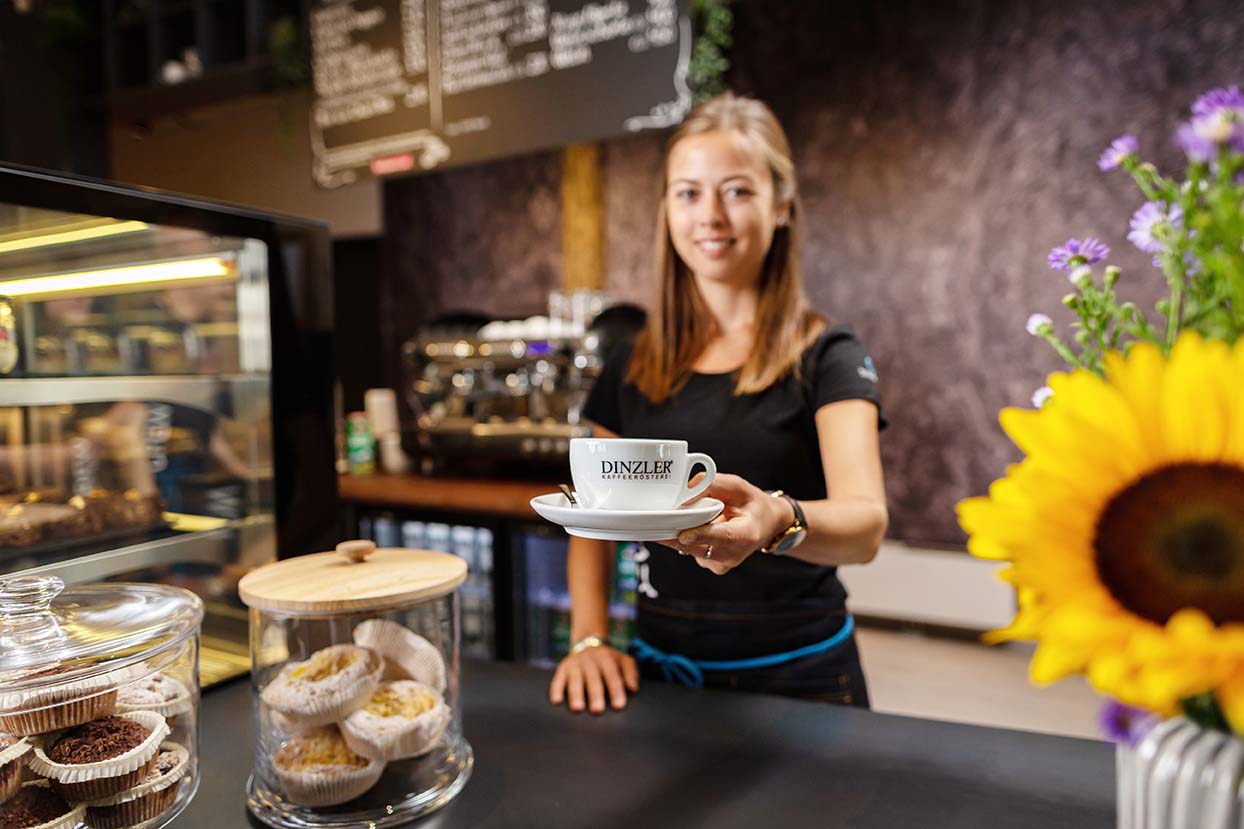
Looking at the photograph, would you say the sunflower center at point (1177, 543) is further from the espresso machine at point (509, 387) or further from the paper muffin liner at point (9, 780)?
the espresso machine at point (509, 387)

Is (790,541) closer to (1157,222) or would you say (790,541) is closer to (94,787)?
(1157,222)

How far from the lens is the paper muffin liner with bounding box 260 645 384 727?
2.59 ft

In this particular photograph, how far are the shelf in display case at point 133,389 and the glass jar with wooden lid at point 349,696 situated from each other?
484 mm

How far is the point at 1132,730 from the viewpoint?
0.42m

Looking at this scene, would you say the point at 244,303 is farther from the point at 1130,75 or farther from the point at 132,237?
the point at 1130,75

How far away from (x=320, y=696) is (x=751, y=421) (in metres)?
0.80

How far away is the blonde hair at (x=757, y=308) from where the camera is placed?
4.51 ft

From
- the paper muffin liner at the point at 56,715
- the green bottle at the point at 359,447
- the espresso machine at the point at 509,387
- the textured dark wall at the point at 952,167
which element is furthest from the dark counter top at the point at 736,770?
the textured dark wall at the point at 952,167

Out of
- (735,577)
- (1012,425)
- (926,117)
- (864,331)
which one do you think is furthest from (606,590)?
(926,117)

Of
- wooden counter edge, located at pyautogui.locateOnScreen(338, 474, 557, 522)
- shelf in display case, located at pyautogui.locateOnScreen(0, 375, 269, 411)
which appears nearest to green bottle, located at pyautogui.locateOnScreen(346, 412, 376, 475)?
wooden counter edge, located at pyautogui.locateOnScreen(338, 474, 557, 522)

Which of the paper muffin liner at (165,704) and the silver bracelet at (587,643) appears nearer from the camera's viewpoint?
the paper muffin liner at (165,704)

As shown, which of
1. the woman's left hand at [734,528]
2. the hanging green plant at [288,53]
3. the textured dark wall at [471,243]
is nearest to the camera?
the woman's left hand at [734,528]

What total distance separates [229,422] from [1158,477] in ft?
4.29

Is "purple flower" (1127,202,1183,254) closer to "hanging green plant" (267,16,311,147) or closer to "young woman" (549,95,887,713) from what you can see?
"young woman" (549,95,887,713)
